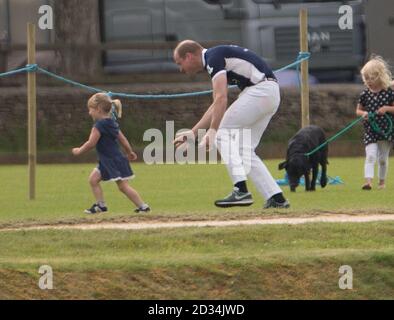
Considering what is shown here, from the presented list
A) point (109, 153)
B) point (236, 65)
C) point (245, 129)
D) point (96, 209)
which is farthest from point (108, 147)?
point (236, 65)

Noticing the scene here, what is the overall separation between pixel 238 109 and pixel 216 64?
0.52 meters

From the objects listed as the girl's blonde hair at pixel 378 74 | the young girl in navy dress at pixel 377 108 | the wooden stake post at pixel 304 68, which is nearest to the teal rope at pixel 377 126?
the young girl in navy dress at pixel 377 108

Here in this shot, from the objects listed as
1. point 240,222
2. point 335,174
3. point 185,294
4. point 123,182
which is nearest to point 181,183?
point 335,174

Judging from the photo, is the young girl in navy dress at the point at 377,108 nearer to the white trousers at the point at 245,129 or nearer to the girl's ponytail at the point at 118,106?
the girl's ponytail at the point at 118,106

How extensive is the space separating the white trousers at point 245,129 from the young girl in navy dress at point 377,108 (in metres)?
3.71

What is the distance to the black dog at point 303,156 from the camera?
62.3 feet

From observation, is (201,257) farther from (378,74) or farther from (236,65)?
(378,74)

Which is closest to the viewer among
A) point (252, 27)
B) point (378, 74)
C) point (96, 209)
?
point (96, 209)

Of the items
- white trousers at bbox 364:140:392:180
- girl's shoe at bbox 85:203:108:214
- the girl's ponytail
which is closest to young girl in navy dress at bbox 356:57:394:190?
white trousers at bbox 364:140:392:180

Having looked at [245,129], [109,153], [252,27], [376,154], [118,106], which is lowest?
[376,154]

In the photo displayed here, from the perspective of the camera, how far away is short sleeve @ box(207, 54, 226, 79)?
15102mm

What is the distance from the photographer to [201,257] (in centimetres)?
1310

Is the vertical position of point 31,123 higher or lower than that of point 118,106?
lower

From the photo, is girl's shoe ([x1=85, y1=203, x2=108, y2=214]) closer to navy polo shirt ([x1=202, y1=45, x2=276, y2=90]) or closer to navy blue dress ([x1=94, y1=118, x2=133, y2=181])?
navy blue dress ([x1=94, y1=118, x2=133, y2=181])
